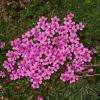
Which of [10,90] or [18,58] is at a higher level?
[18,58]

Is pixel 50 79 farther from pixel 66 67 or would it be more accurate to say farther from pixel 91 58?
pixel 91 58

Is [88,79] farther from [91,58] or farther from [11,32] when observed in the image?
[11,32]

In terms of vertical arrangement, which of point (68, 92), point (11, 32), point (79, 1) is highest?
point (79, 1)

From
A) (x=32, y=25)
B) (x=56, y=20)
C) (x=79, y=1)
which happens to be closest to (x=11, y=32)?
(x=32, y=25)

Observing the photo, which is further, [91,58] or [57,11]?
[57,11]

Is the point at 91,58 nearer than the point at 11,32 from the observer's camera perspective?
Yes

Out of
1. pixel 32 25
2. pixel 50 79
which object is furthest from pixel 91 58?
pixel 32 25
